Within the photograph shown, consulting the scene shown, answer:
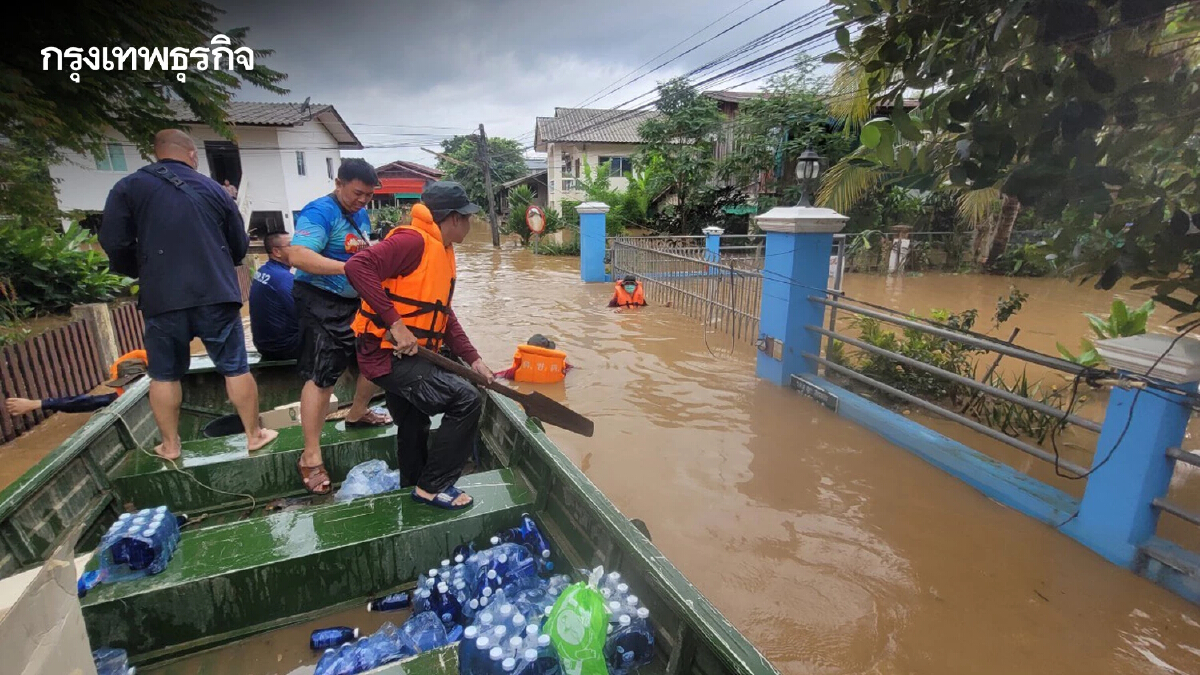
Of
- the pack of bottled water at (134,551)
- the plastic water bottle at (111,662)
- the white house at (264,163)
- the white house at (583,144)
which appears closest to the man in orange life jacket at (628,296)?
the pack of bottled water at (134,551)

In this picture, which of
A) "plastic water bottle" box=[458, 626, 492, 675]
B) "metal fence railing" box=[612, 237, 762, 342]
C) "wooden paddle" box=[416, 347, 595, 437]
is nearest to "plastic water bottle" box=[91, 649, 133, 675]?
"plastic water bottle" box=[458, 626, 492, 675]

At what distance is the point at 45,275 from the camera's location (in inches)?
288

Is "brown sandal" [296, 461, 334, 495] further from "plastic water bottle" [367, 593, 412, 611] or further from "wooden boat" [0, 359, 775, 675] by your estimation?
"plastic water bottle" [367, 593, 412, 611]

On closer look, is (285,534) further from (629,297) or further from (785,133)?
(785,133)

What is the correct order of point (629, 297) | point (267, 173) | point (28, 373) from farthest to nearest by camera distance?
point (267, 173) < point (629, 297) < point (28, 373)

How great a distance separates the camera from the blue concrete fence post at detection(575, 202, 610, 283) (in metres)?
12.3

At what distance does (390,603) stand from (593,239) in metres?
10.7

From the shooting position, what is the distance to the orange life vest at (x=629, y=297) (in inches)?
382

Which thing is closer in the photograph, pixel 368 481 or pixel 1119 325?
pixel 368 481

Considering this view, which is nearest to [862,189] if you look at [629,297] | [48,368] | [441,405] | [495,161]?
[629,297]

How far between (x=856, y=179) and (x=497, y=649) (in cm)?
1000

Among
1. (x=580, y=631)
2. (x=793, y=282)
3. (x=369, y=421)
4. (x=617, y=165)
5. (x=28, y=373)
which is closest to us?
(x=580, y=631)

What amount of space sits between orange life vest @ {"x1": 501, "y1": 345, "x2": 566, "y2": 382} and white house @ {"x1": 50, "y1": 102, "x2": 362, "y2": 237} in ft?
52.6

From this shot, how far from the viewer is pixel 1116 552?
9.97 feet
